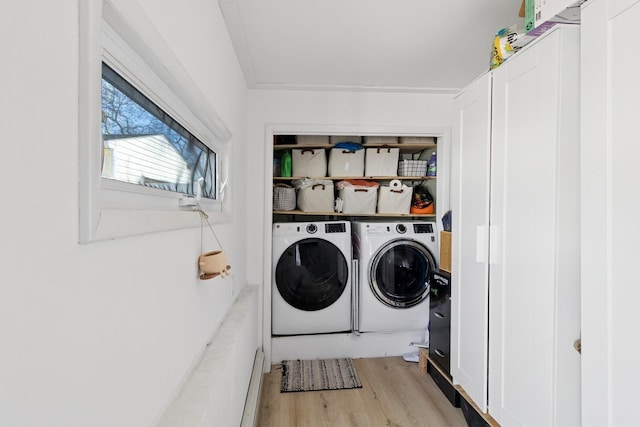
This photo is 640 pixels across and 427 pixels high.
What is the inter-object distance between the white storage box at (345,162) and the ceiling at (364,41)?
70 cm

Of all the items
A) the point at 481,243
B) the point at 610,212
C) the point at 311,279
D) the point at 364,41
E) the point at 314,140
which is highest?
the point at 364,41

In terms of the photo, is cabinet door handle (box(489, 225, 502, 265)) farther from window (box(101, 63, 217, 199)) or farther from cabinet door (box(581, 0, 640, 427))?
window (box(101, 63, 217, 199))

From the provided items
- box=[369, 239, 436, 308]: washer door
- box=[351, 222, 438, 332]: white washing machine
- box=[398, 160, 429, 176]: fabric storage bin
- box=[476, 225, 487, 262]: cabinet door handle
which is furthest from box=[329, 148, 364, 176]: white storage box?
box=[476, 225, 487, 262]: cabinet door handle

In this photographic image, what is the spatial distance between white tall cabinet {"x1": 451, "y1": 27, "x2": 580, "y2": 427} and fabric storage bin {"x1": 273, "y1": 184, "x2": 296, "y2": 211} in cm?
176

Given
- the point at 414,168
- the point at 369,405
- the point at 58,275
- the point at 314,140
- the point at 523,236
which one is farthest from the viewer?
the point at 414,168

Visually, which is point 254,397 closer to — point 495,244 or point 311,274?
point 311,274

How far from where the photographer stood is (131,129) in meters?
0.90

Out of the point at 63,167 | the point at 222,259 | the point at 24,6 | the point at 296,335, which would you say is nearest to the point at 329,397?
the point at 296,335

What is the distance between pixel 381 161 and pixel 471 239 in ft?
5.58

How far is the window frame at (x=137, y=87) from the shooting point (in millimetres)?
562

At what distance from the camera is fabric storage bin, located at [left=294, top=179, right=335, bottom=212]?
10.8ft

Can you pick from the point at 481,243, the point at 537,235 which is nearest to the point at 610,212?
the point at 537,235

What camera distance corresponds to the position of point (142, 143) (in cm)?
98

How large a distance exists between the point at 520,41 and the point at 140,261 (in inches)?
66.2
